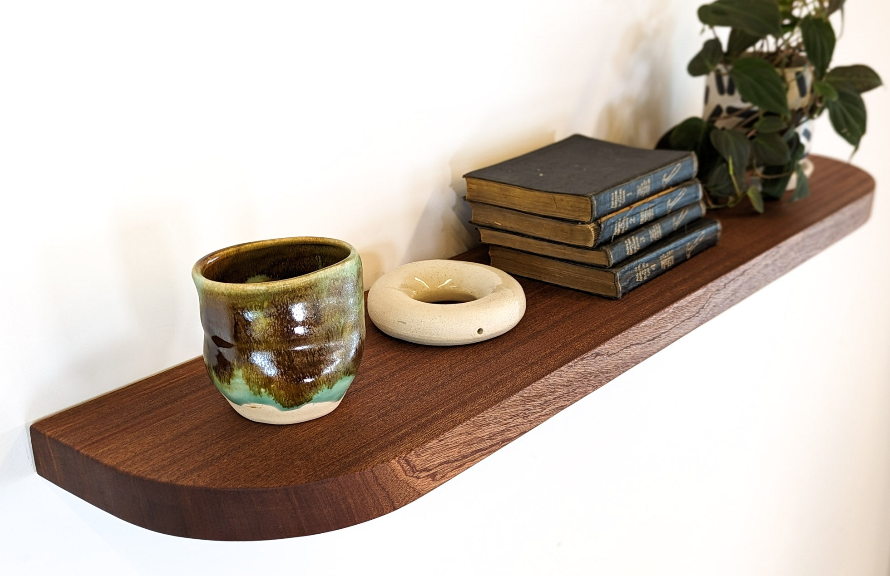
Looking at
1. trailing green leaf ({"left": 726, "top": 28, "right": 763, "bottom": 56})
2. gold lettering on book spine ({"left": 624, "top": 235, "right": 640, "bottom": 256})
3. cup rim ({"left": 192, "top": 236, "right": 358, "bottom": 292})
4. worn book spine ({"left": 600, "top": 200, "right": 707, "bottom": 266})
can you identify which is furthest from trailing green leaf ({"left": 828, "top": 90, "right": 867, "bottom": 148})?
cup rim ({"left": 192, "top": 236, "right": 358, "bottom": 292})

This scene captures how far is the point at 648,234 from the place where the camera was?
63cm

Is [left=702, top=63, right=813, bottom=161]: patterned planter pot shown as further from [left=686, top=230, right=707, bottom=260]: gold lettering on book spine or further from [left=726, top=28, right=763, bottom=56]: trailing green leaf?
[left=686, top=230, right=707, bottom=260]: gold lettering on book spine

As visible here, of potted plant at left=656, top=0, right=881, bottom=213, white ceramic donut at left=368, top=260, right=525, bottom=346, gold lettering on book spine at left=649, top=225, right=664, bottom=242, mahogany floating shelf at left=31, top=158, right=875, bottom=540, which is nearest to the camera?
mahogany floating shelf at left=31, top=158, right=875, bottom=540

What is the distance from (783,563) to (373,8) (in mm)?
977

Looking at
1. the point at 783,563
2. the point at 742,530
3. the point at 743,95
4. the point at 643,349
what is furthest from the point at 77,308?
the point at 783,563

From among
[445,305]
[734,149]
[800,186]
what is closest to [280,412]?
[445,305]

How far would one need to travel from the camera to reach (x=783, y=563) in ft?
3.69

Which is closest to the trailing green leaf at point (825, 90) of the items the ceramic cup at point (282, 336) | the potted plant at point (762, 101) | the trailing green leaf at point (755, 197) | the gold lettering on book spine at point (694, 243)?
the potted plant at point (762, 101)

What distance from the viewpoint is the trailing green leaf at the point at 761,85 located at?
2.36 ft

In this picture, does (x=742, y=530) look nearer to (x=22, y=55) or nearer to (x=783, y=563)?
(x=783, y=563)

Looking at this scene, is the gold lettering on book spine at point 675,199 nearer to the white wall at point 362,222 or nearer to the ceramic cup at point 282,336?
the white wall at point 362,222

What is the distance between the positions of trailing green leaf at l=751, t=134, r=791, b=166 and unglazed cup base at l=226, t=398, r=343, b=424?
53cm

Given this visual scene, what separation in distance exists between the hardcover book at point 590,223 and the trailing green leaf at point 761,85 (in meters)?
0.13

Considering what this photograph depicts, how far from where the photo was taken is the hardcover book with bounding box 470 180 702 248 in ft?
1.90
